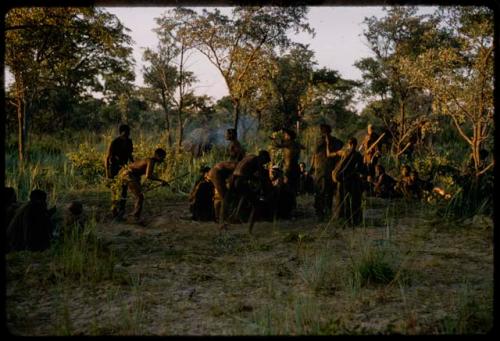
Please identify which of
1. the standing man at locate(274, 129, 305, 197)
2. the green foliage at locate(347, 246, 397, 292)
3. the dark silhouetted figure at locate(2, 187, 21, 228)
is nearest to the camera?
the green foliage at locate(347, 246, 397, 292)

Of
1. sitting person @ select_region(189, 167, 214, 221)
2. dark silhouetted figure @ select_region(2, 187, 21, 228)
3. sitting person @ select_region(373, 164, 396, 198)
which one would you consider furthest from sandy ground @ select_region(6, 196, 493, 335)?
sitting person @ select_region(373, 164, 396, 198)

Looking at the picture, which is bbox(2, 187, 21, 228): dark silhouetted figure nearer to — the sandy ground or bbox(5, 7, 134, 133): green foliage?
the sandy ground

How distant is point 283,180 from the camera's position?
9055 mm

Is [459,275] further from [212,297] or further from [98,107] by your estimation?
[98,107]

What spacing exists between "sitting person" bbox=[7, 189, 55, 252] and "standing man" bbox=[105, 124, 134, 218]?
2.16 metres

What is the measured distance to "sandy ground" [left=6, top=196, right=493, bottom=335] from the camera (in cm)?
397

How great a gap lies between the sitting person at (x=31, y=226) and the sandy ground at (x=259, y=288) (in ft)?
0.67

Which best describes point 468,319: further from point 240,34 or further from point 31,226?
point 240,34

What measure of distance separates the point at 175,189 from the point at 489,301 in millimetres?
7711

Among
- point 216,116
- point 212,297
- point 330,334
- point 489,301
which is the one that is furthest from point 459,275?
point 216,116

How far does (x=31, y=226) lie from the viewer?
6.03m

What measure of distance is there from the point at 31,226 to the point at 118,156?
8.97 feet

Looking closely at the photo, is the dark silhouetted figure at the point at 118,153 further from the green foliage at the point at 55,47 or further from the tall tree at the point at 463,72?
the tall tree at the point at 463,72

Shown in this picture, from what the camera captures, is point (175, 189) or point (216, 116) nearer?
point (175, 189)
